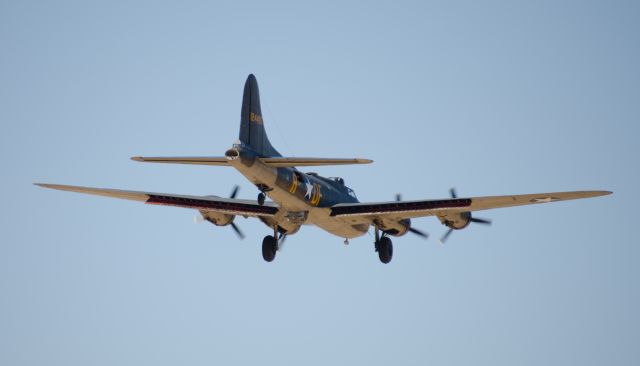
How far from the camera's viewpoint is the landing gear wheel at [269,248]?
49.8 meters

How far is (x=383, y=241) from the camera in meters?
50.3

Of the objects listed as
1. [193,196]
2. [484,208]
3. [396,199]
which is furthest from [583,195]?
[193,196]

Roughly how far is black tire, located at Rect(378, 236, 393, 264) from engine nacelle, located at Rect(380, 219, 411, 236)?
1.54 feet

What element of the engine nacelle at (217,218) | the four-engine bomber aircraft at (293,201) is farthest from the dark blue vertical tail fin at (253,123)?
the engine nacelle at (217,218)

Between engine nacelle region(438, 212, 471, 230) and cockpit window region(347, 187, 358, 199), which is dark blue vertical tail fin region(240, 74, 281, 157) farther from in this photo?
engine nacelle region(438, 212, 471, 230)

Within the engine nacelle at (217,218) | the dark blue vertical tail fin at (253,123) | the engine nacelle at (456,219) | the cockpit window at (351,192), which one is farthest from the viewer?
the cockpit window at (351,192)

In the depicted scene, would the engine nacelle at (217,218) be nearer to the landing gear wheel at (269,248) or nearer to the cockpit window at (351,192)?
the landing gear wheel at (269,248)

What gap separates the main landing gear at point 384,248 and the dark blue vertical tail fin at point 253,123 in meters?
8.87

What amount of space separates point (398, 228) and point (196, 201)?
10.9m

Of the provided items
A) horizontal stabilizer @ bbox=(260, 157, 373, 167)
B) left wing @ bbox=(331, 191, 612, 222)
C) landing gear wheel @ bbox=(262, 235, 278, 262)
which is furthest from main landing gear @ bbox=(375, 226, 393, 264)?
horizontal stabilizer @ bbox=(260, 157, 373, 167)

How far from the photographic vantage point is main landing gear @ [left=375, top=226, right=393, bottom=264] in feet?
164

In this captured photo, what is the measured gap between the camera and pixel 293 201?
45531 mm

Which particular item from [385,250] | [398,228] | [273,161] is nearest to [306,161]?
[273,161]

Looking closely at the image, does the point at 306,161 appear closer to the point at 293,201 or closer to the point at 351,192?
the point at 293,201
